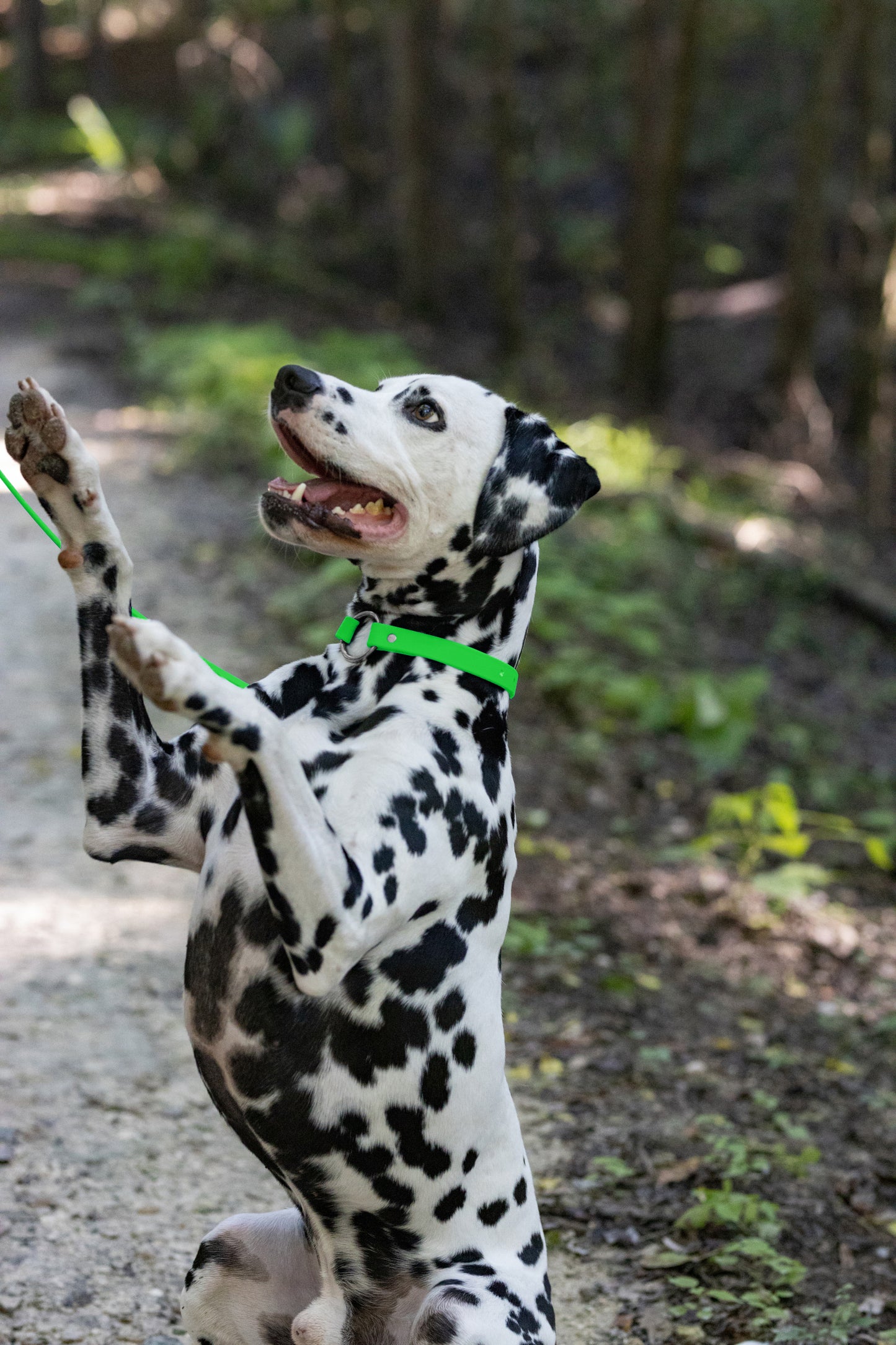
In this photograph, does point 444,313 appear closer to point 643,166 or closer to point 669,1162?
point 643,166

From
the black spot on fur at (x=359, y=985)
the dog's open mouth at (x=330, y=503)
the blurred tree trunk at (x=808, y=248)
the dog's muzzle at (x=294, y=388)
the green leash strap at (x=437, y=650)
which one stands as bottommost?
the black spot on fur at (x=359, y=985)

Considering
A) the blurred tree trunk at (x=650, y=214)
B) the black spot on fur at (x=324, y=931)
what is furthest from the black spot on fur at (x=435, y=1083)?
the blurred tree trunk at (x=650, y=214)

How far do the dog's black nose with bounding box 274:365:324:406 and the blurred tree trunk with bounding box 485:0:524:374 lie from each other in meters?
14.5

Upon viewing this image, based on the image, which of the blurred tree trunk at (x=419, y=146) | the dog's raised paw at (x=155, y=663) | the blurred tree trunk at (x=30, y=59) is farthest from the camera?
the blurred tree trunk at (x=30, y=59)

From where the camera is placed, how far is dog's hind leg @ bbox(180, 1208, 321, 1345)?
9.34 feet

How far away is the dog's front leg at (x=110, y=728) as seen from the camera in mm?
2723

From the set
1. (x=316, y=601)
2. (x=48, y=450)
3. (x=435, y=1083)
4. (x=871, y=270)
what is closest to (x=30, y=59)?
(x=871, y=270)

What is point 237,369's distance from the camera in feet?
44.5

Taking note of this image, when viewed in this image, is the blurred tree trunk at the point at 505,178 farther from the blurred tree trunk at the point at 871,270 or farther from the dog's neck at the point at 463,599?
the dog's neck at the point at 463,599

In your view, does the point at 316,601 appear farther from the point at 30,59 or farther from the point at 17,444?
the point at 30,59

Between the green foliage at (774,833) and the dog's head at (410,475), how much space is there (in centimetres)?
334

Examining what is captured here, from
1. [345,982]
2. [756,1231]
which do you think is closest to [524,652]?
[756,1231]

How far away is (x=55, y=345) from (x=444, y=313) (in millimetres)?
6286

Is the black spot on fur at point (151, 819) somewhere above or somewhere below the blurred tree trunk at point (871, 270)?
below
